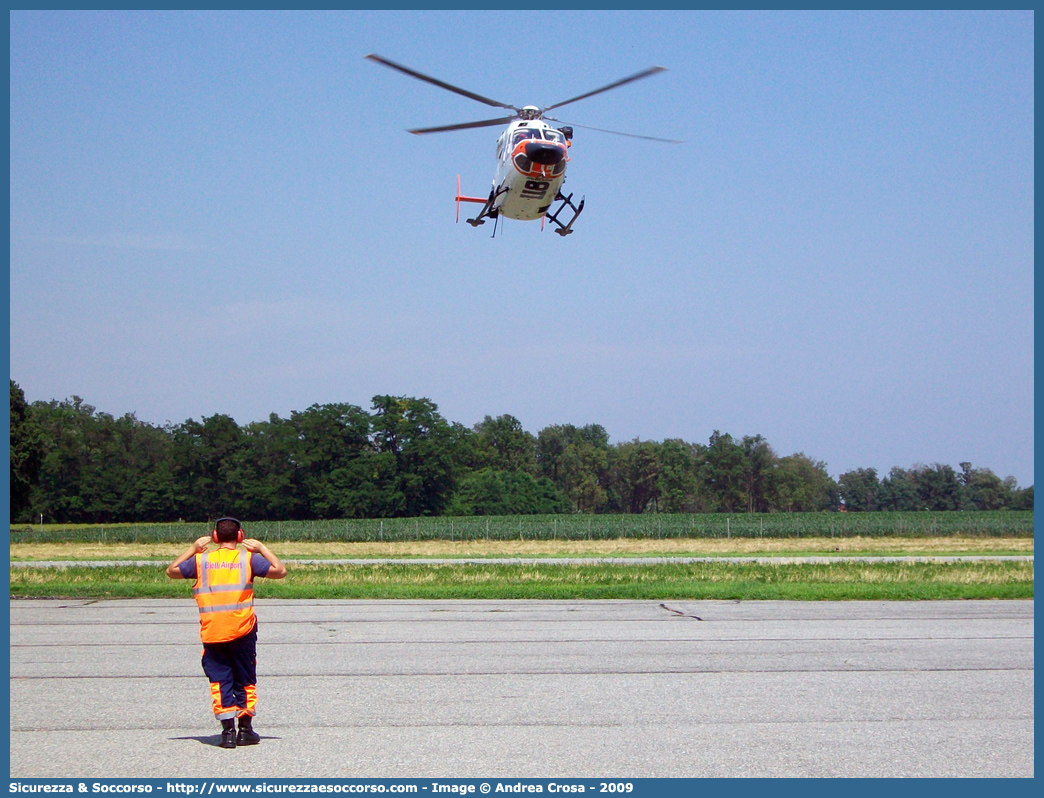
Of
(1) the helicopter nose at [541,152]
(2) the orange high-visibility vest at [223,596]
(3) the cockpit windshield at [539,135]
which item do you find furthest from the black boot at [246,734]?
(3) the cockpit windshield at [539,135]

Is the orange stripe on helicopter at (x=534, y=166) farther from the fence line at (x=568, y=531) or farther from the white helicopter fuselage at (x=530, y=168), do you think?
the fence line at (x=568, y=531)

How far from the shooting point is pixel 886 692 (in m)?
10.6

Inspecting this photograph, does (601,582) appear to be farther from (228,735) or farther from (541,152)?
(228,735)

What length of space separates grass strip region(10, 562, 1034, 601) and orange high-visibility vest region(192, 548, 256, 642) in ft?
43.9

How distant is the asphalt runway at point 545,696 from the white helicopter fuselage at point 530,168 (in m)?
8.81

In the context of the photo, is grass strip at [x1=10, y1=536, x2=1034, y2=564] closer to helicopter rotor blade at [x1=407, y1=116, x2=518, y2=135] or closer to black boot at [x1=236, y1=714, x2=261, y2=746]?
helicopter rotor blade at [x1=407, y1=116, x2=518, y2=135]

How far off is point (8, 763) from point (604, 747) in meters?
4.67

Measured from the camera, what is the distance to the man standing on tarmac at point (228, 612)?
7.88 m

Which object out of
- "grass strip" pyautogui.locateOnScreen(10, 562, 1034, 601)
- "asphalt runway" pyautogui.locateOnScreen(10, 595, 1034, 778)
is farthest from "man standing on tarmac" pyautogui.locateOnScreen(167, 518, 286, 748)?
"grass strip" pyautogui.locateOnScreen(10, 562, 1034, 601)

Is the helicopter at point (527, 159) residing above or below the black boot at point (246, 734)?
above

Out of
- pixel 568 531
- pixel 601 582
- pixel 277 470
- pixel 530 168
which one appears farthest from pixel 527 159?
pixel 277 470

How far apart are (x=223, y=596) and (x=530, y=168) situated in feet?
46.1
